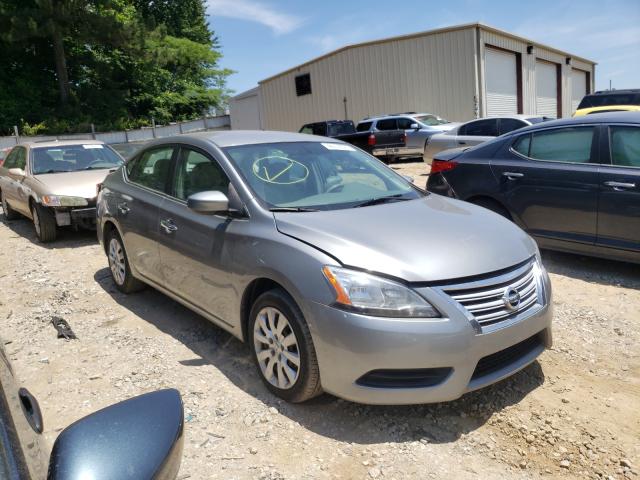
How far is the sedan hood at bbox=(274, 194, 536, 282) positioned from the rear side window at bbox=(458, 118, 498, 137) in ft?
31.1

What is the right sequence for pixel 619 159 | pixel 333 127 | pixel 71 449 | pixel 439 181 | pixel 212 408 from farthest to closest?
pixel 333 127 < pixel 439 181 < pixel 619 159 < pixel 212 408 < pixel 71 449

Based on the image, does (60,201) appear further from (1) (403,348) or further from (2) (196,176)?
(1) (403,348)

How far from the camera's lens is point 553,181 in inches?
210

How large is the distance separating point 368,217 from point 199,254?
4.04ft

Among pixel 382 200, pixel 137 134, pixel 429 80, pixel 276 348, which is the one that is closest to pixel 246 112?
pixel 137 134

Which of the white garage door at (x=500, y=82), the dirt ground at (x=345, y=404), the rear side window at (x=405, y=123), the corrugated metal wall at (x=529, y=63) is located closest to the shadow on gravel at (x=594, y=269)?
the dirt ground at (x=345, y=404)

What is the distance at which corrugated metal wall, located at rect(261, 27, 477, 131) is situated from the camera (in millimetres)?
21625

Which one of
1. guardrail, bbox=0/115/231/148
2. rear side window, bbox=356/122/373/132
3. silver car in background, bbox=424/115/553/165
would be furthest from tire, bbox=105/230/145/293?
guardrail, bbox=0/115/231/148

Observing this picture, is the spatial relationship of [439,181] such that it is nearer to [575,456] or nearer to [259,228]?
[259,228]

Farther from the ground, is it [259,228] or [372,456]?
[259,228]

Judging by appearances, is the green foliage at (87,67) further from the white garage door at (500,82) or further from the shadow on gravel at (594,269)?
the shadow on gravel at (594,269)

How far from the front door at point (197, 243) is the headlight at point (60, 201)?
386 centimetres

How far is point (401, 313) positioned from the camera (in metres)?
2.59

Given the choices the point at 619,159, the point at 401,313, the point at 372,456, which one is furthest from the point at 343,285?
the point at 619,159
